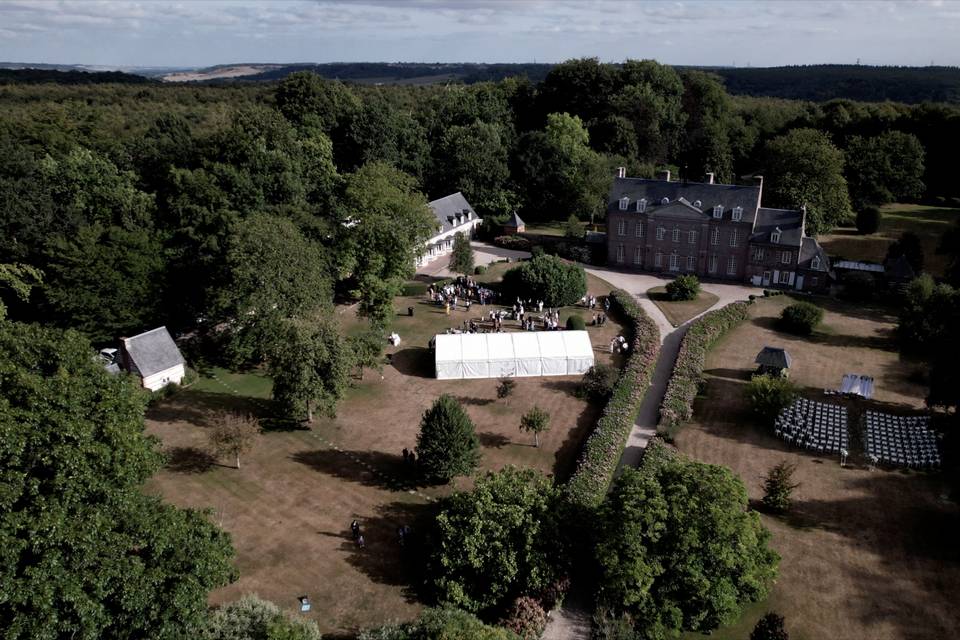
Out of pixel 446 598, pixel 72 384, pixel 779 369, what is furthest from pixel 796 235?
pixel 72 384

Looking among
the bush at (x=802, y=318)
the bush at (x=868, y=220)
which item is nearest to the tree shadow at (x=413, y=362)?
the bush at (x=802, y=318)

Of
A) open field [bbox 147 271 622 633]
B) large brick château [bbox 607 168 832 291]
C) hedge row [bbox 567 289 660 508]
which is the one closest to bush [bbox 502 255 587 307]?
hedge row [bbox 567 289 660 508]

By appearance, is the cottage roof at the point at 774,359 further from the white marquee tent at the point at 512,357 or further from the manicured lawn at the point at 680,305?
the white marquee tent at the point at 512,357

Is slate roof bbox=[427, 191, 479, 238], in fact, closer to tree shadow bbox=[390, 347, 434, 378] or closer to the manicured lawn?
the manicured lawn

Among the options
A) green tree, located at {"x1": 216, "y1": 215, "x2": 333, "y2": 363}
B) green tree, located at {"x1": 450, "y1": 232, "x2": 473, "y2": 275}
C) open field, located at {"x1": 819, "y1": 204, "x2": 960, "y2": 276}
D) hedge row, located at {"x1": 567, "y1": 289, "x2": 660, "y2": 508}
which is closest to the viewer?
hedge row, located at {"x1": 567, "y1": 289, "x2": 660, "y2": 508}

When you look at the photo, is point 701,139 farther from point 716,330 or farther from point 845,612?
point 845,612

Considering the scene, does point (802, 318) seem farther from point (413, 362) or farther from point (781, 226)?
point (413, 362)

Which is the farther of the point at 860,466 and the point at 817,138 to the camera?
the point at 817,138
